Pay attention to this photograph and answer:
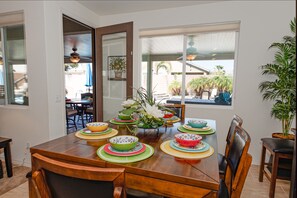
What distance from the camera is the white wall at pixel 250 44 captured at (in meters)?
2.60

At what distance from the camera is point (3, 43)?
2850mm

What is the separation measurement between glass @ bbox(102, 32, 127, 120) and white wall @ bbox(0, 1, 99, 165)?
30.8 inches

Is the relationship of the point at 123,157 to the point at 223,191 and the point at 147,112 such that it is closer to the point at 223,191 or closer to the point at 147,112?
the point at 147,112

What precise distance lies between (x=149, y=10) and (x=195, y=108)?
1.90 metres

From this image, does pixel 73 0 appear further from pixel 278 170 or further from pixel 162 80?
pixel 278 170

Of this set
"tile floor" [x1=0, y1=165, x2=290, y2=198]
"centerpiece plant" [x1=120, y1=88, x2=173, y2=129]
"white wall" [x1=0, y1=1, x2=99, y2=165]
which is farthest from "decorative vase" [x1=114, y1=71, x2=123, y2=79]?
"tile floor" [x1=0, y1=165, x2=290, y2=198]

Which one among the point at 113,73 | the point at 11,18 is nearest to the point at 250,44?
the point at 113,73

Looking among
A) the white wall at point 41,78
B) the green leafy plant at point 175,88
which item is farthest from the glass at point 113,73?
the green leafy plant at point 175,88

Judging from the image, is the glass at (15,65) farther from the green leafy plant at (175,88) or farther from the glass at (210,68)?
the glass at (210,68)

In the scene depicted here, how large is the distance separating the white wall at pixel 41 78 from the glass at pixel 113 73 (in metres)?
0.78

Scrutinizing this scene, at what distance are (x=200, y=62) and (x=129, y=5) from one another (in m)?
1.58

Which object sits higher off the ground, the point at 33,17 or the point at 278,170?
the point at 33,17

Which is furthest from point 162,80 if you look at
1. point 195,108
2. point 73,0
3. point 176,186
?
point 176,186

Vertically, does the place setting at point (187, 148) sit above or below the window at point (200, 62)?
below
